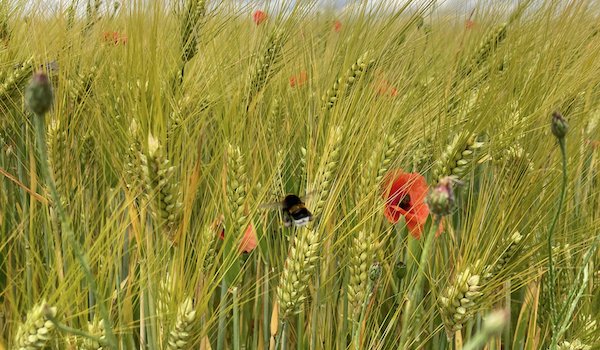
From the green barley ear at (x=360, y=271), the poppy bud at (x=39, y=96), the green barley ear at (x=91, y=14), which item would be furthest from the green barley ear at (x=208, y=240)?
the green barley ear at (x=91, y=14)

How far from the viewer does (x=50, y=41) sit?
1.28 meters

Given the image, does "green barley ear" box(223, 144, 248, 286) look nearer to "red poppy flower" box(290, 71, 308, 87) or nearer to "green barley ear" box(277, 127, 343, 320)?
"green barley ear" box(277, 127, 343, 320)

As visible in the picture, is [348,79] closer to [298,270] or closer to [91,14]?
[298,270]

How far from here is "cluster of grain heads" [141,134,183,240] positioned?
28.7 inches

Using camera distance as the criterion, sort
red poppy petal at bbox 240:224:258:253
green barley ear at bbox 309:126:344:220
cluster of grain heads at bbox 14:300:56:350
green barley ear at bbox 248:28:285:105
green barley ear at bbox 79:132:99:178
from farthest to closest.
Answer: green barley ear at bbox 248:28:285:105, green barley ear at bbox 79:132:99:178, red poppy petal at bbox 240:224:258:253, green barley ear at bbox 309:126:344:220, cluster of grain heads at bbox 14:300:56:350

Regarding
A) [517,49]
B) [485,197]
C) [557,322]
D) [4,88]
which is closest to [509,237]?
[485,197]

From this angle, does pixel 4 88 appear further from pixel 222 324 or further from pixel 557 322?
pixel 557 322

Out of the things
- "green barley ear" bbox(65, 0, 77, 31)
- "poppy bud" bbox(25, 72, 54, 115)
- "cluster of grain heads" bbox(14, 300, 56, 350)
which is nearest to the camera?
"poppy bud" bbox(25, 72, 54, 115)

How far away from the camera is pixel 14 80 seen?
1128 mm

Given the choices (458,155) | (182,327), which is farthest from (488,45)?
(182,327)

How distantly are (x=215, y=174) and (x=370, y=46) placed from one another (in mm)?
400

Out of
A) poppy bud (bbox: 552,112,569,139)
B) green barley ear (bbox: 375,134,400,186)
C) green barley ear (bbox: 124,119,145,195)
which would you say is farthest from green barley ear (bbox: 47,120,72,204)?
poppy bud (bbox: 552,112,569,139)

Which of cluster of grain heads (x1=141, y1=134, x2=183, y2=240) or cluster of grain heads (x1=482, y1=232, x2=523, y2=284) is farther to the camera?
cluster of grain heads (x1=482, y1=232, x2=523, y2=284)

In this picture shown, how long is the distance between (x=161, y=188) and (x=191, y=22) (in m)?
0.55
